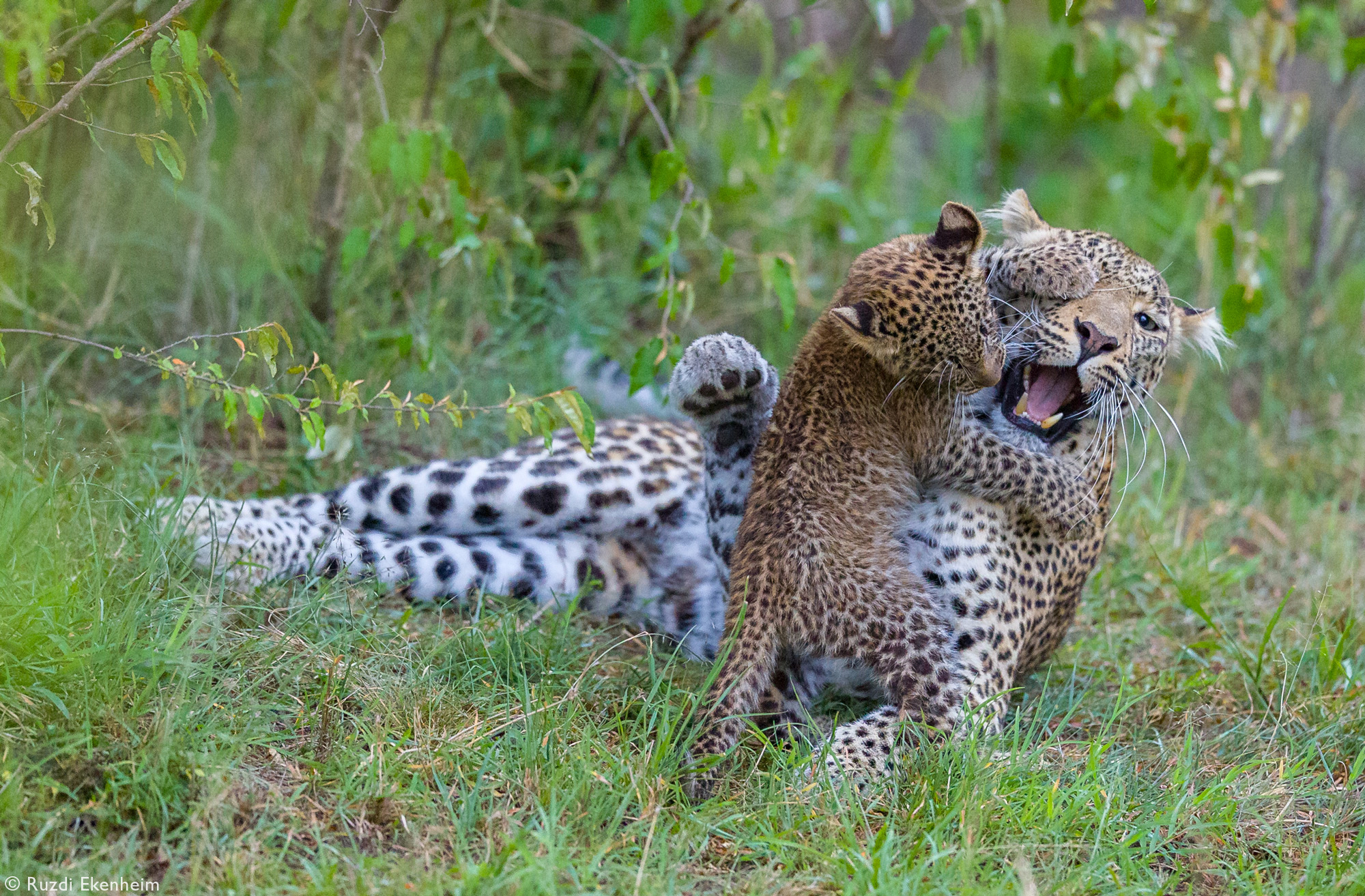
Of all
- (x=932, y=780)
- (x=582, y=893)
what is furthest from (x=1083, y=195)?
(x=582, y=893)

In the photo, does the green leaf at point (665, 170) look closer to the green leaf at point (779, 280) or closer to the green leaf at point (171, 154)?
the green leaf at point (779, 280)

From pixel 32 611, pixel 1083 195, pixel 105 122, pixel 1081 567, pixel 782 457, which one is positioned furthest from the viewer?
pixel 1083 195

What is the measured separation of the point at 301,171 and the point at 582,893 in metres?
4.43

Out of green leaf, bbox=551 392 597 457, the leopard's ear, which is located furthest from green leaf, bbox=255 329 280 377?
the leopard's ear

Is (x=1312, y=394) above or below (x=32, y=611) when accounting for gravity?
above

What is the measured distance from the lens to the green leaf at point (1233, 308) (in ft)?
16.5

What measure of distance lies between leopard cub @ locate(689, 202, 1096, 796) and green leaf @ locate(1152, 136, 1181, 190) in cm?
216

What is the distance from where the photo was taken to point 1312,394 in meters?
7.08

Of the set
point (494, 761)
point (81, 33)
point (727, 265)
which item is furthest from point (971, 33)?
point (494, 761)

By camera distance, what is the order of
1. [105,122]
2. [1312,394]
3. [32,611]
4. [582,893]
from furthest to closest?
1. [1312,394]
2. [105,122]
3. [32,611]
4. [582,893]

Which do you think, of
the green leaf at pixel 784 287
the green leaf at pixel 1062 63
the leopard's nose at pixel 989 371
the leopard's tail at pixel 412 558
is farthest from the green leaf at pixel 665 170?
the green leaf at pixel 1062 63

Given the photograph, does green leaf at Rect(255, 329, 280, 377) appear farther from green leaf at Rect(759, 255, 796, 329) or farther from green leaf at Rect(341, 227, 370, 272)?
green leaf at Rect(759, 255, 796, 329)

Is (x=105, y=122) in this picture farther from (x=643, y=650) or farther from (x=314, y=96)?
(x=643, y=650)

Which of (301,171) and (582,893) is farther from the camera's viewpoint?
(301,171)
